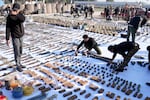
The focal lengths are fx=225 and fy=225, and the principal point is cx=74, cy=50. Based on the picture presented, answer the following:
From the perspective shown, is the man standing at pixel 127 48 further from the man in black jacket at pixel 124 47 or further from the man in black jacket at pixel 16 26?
the man in black jacket at pixel 16 26

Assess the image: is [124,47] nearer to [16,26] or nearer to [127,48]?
[127,48]

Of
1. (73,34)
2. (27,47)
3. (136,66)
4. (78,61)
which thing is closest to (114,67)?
(136,66)

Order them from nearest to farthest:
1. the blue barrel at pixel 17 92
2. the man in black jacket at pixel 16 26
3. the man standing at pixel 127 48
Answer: the blue barrel at pixel 17 92
the man in black jacket at pixel 16 26
the man standing at pixel 127 48

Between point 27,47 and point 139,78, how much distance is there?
4.84 metres

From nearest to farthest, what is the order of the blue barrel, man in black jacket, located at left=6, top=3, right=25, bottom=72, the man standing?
the blue barrel < man in black jacket, located at left=6, top=3, right=25, bottom=72 < the man standing

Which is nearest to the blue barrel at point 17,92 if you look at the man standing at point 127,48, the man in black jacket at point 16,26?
the man in black jacket at point 16,26

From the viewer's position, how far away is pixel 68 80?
573cm

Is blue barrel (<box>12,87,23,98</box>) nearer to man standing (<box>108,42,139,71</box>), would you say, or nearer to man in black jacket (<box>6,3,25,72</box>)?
man in black jacket (<box>6,3,25,72</box>)

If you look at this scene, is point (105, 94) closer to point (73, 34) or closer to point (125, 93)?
point (125, 93)

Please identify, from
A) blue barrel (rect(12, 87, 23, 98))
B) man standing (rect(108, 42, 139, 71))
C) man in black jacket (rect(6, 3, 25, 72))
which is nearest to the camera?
blue barrel (rect(12, 87, 23, 98))

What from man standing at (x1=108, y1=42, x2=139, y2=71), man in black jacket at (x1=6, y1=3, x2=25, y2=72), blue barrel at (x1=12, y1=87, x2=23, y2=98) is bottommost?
blue barrel at (x1=12, y1=87, x2=23, y2=98)

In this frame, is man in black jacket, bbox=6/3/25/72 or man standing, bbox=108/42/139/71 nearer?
man in black jacket, bbox=6/3/25/72

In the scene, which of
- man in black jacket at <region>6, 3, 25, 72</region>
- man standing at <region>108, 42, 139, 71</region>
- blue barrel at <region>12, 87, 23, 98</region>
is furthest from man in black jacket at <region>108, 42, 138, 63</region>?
blue barrel at <region>12, 87, 23, 98</region>

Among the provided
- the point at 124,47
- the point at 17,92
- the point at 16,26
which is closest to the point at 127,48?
the point at 124,47
